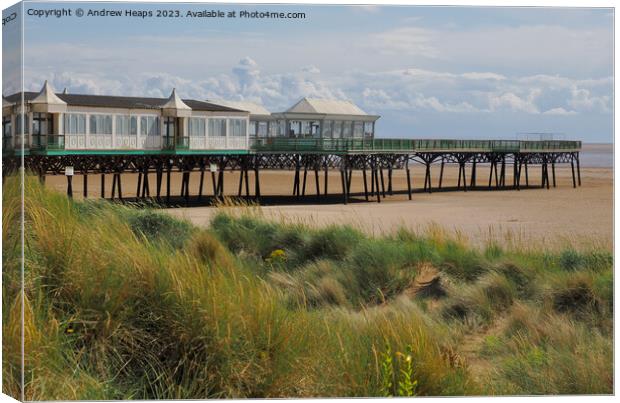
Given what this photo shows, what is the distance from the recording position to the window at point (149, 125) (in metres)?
28.0

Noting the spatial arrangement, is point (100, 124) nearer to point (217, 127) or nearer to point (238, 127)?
point (217, 127)

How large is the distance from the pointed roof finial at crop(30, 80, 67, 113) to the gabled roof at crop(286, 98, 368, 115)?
16640mm

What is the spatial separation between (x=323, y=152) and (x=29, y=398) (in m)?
31.4

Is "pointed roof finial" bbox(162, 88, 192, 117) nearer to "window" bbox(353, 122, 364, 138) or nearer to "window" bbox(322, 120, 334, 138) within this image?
"window" bbox(322, 120, 334, 138)

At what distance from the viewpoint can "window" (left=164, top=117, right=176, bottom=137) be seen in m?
28.8

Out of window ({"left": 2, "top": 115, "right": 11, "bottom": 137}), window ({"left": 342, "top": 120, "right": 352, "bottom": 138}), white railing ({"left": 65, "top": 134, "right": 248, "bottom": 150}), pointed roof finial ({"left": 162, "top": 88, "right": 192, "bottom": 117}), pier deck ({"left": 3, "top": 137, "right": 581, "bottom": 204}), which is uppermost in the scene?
pointed roof finial ({"left": 162, "top": 88, "right": 192, "bottom": 117})

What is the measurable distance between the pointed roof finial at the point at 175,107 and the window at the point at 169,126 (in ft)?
0.75

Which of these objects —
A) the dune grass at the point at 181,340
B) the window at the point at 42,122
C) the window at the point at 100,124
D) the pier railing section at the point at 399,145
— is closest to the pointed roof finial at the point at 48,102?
the window at the point at 42,122

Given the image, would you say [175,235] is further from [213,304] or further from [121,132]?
→ [121,132]

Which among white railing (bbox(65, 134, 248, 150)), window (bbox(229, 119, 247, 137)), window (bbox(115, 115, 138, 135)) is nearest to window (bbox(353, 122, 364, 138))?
white railing (bbox(65, 134, 248, 150))

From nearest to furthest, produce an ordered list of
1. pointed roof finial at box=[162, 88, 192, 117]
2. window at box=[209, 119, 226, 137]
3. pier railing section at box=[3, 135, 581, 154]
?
pointed roof finial at box=[162, 88, 192, 117] → pier railing section at box=[3, 135, 581, 154] → window at box=[209, 119, 226, 137]

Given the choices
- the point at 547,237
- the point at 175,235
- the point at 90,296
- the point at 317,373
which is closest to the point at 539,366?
the point at 317,373

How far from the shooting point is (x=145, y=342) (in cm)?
684

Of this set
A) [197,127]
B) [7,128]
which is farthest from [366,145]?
[7,128]
